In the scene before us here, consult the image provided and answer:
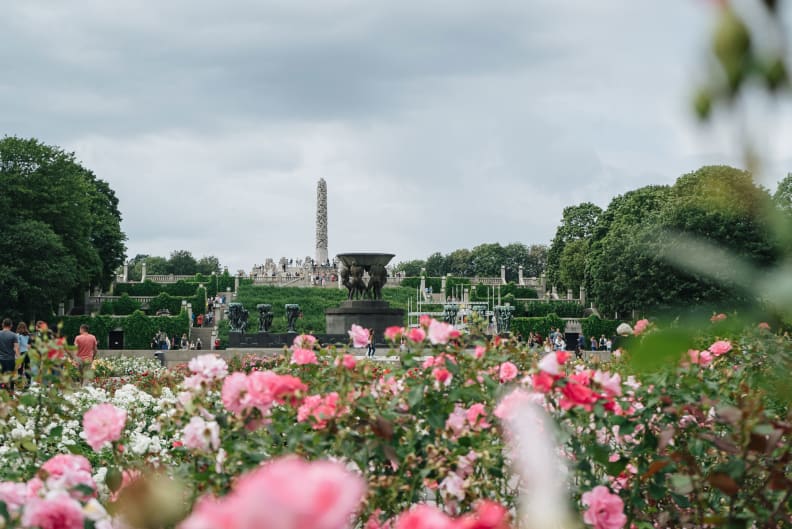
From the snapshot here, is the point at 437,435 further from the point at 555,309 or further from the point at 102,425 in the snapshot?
the point at 555,309

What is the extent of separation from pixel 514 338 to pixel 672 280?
38.1m

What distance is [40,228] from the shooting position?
4216 centimetres

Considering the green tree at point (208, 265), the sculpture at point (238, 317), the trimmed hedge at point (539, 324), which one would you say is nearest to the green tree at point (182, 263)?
the green tree at point (208, 265)

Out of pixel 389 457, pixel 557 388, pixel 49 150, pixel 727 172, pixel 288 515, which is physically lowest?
pixel 389 457

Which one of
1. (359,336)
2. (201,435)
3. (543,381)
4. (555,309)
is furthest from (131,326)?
(543,381)

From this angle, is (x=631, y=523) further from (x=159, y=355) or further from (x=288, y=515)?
(x=159, y=355)

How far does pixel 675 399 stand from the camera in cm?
412

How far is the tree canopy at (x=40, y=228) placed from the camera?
40969 mm

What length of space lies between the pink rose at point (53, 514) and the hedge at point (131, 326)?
1911 inches

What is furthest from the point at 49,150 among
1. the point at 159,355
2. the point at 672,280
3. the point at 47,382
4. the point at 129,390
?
the point at 47,382

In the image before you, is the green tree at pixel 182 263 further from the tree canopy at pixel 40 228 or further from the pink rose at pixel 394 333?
the pink rose at pixel 394 333

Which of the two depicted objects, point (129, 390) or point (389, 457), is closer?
point (389, 457)

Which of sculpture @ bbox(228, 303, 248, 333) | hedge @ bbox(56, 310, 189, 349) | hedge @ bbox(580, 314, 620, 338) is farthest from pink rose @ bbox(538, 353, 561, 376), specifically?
hedge @ bbox(580, 314, 620, 338)

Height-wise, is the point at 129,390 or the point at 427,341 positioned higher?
the point at 427,341
